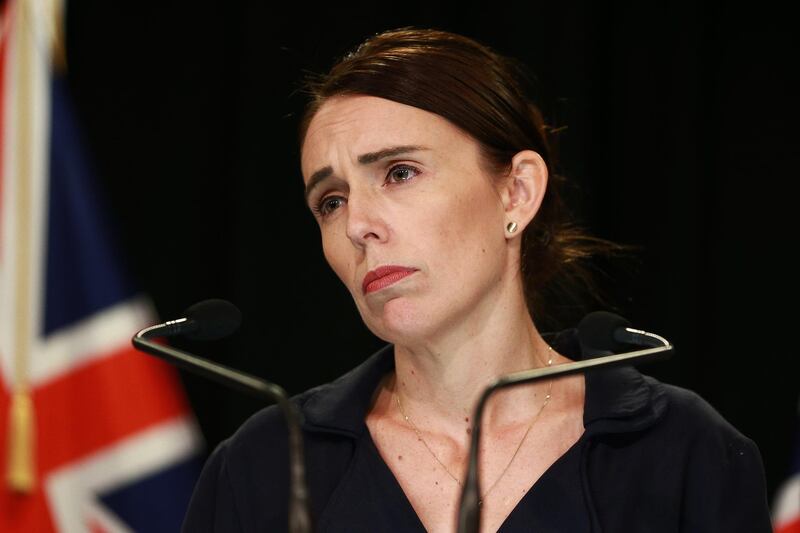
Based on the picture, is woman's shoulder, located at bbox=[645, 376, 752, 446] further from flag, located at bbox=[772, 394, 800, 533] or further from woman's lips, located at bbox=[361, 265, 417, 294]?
flag, located at bbox=[772, 394, 800, 533]

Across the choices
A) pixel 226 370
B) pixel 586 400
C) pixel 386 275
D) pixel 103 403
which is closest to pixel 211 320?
pixel 226 370

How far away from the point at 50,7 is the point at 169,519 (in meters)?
1.19

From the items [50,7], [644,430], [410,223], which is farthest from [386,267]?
[50,7]

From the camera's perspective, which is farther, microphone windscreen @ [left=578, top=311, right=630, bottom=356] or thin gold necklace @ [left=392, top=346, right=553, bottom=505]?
thin gold necklace @ [left=392, top=346, right=553, bottom=505]

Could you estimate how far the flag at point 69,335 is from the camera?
2.59 metres

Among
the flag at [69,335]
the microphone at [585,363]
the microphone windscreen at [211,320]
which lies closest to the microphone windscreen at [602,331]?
the microphone at [585,363]

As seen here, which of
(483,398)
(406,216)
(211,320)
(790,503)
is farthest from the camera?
(790,503)

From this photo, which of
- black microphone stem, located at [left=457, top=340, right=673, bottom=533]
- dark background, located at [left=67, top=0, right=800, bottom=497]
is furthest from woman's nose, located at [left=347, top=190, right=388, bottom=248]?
dark background, located at [left=67, top=0, right=800, bottom=497]

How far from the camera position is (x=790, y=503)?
2621mm

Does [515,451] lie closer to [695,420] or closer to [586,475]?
[586,475]

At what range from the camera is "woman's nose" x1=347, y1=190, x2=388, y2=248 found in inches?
67.9

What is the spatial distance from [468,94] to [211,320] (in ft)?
1.91

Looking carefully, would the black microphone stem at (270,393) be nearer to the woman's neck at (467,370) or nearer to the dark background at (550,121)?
the woman's neck at (467,370)

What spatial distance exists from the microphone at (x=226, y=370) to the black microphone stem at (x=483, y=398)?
6.3 inches
